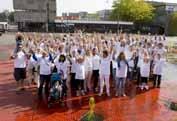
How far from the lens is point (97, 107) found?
11297 millimetres

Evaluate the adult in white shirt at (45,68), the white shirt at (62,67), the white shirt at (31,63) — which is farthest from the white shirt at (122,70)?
the white shirt at (31,63)

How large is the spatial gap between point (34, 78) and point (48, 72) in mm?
2709

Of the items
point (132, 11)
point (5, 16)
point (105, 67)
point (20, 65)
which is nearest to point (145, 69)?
point (105, 67)

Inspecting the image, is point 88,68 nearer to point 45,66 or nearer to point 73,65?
point 73,65

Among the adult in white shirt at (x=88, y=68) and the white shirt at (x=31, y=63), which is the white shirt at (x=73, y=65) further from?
the white shirt at (x=31, y=63)

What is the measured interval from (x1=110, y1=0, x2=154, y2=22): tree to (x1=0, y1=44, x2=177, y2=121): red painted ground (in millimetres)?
74869

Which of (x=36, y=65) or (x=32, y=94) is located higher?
(x=36, y=65)

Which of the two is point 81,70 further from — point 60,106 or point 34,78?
point 34,78

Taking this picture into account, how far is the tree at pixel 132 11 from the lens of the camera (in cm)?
8906

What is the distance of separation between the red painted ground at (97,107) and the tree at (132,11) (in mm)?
74869

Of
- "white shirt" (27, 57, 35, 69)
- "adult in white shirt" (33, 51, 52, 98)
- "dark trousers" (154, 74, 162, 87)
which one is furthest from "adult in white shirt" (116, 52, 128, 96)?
"white shirt" (27, 57, 35, 69)

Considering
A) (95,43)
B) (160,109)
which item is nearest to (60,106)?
(160,109)

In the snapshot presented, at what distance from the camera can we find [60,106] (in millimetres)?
11328

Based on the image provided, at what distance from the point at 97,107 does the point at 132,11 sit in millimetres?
80060
